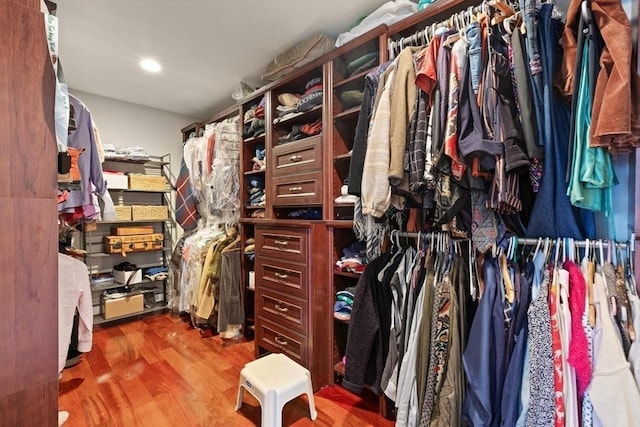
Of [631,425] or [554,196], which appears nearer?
[631,425]

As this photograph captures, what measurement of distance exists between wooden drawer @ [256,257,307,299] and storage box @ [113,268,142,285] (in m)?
1.56

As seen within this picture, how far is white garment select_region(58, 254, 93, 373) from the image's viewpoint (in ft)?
5.38

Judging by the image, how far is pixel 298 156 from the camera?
1922mm

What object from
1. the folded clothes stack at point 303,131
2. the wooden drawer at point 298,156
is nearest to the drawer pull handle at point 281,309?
the wooden drawer at point 298,156

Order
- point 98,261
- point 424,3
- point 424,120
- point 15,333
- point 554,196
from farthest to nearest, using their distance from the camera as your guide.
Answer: point 98,261
point 424,3
point 424,120
point 554,196
point 15,333

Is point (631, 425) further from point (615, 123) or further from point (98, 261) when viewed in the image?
point (98, 261)

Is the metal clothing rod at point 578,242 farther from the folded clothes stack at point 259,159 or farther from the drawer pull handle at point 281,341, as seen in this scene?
the folded clothes stack at point 259,159

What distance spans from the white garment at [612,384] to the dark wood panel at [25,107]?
1.70 m

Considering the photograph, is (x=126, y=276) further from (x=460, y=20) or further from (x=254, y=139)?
(x=460, y=20)

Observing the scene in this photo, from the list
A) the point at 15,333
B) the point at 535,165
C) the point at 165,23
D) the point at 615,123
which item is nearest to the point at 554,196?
the point at 535,165

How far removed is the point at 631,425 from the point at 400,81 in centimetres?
131

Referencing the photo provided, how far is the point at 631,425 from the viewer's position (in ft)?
Result: 2.71

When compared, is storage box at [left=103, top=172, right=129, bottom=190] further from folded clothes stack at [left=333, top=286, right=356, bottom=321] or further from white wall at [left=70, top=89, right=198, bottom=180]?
folded clothes stack at [left=333, top=286, right=356, bottom=321]

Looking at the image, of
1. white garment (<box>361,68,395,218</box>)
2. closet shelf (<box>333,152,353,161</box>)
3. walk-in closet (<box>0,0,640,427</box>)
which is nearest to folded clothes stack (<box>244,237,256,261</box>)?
walk-in closet (<box>0,0,640,427</box>)
